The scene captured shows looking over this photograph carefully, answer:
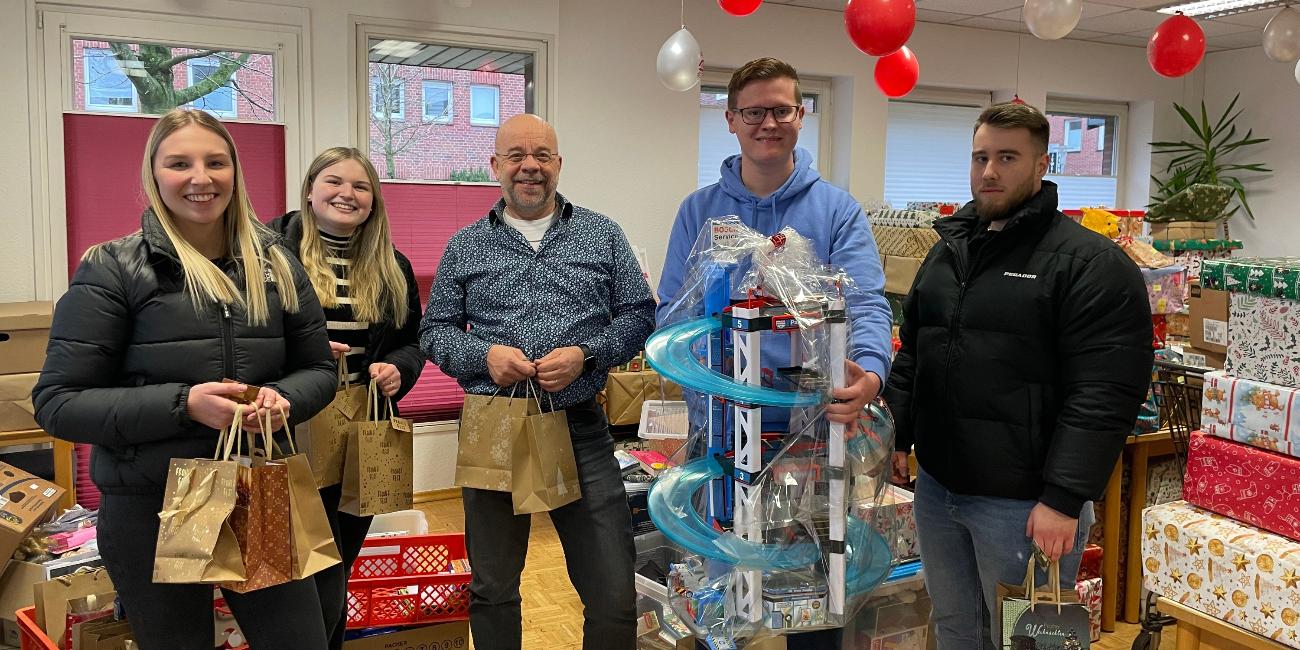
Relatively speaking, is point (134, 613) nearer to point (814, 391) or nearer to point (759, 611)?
point (759, 611)

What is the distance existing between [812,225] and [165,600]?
1.36 meters

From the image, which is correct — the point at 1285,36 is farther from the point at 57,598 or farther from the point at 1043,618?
the point at 57,598

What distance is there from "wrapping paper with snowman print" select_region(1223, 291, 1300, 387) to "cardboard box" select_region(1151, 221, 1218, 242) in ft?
12.3

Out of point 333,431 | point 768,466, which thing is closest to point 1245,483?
point 768,466

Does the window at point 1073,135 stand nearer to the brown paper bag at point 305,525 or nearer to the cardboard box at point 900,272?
the cardboard box at point 900,272

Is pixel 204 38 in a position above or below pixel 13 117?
above

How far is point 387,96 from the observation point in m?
4.77

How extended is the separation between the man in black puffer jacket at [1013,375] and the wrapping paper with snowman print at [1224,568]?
0.35 m

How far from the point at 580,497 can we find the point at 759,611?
2.80ft

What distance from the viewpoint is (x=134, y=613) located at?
1.70 meters

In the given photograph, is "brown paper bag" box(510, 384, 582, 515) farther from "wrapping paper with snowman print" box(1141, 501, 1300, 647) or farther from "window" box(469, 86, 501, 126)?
"window" box(469, 86, 501, 126)

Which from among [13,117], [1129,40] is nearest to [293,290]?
[13,117]

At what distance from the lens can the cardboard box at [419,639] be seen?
2486 mm

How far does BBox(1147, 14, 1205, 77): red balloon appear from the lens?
394 cm
